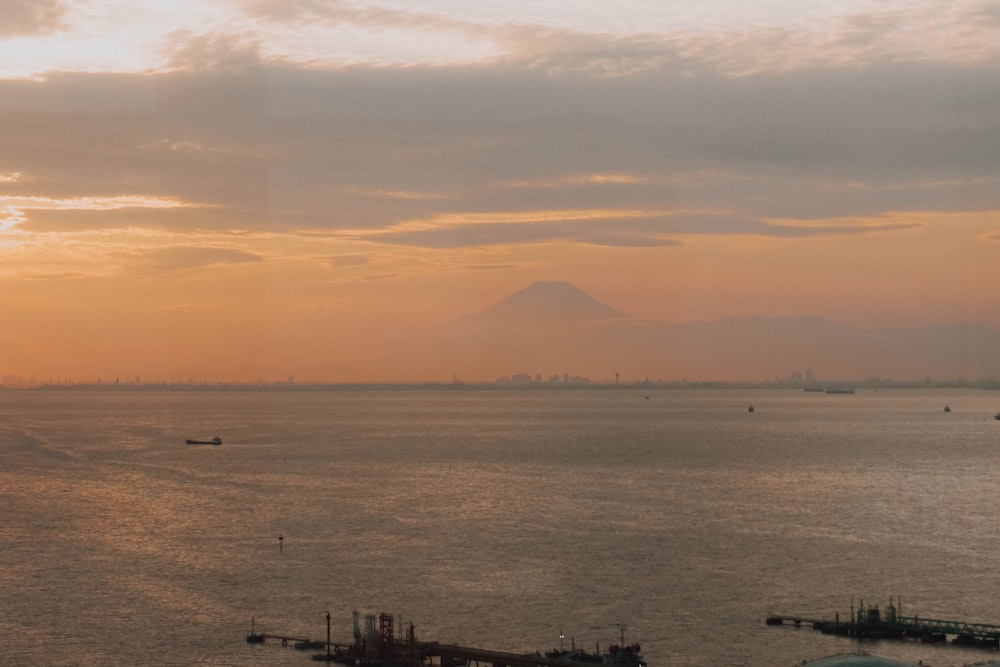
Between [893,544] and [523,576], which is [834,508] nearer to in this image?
[893,544]

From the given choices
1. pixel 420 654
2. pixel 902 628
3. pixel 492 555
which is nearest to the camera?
pixel 420 654

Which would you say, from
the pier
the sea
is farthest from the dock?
the pier

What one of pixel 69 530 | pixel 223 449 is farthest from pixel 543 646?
pixel 223 449

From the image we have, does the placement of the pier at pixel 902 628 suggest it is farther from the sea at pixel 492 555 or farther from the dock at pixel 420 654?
the dock at pixel 420 654

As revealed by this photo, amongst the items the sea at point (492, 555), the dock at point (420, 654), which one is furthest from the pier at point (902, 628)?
the dock at point (420, 654)

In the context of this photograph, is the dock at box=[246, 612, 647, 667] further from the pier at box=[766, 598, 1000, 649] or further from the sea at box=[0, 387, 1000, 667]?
the pier at box=[766, 598, 1000, 649]

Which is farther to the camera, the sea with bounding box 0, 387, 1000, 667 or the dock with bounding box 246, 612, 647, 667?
the sea with bounding box 0, 387, 1000, 667
